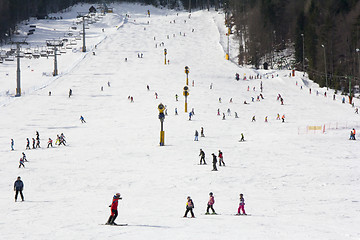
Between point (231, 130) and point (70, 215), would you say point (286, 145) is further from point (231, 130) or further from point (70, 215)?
point (70, 215)

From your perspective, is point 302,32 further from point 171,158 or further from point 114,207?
point 114,207

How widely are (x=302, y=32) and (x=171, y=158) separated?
58.8 m

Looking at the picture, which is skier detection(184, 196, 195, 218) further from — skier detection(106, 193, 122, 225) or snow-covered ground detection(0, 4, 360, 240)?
skier detection(106, 193, 122, 225)

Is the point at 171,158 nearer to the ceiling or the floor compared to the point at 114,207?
nearer to the ceiling

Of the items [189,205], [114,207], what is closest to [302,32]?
[189,205]

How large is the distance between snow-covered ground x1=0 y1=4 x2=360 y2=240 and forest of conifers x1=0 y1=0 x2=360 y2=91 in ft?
16.9

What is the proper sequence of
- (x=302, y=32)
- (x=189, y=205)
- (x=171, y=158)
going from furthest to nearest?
(x=302, y=32) → (x=171, y=158) → (x=189, y=205)

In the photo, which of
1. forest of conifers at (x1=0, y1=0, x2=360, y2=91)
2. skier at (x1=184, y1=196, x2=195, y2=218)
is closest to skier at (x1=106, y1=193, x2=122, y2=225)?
skier at (x1=184, y1=196, x2=195, y2=218)

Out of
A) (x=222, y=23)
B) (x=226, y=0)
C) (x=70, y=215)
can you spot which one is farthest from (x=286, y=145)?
(x=226, y=0)

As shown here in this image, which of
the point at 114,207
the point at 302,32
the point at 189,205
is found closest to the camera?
the point at 114,207

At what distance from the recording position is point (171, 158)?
2877 cm

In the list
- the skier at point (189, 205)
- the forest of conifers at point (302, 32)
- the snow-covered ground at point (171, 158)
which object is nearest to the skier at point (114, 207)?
the snow-covered ground at point (171, 158)

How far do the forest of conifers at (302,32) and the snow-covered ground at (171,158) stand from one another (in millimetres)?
5140

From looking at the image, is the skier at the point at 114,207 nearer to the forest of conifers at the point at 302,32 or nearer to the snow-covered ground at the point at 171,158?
the snow-covered ground at the point at 171,158
